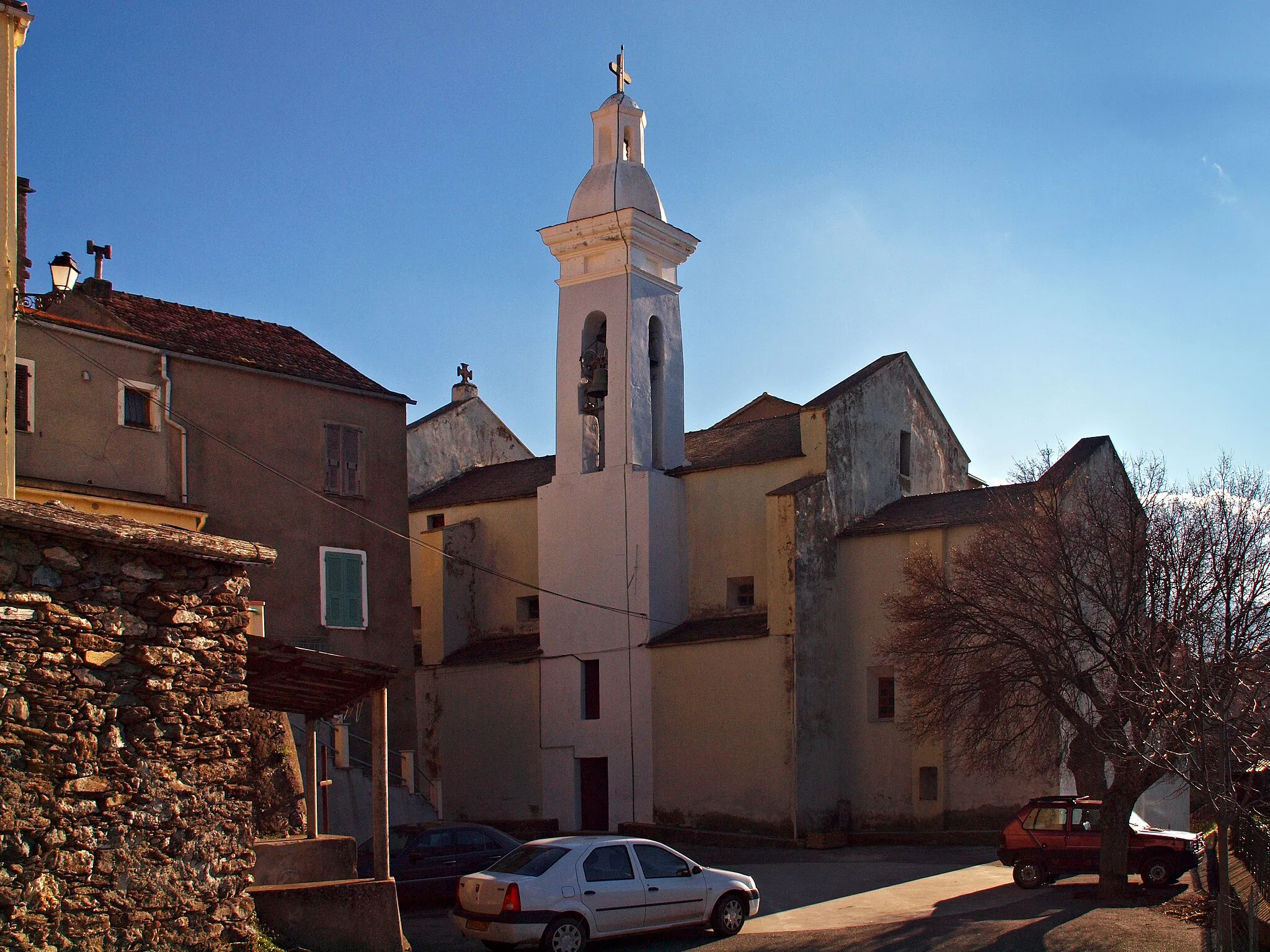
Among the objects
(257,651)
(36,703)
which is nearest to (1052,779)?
(257,651)

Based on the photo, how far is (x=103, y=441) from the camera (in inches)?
952

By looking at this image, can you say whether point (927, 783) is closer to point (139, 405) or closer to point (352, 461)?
point (352, 461)

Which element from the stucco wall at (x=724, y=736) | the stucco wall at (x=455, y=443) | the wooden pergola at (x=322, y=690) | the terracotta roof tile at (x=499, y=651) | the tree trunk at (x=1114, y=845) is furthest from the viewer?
the stucco wall at (x=455, y=443)

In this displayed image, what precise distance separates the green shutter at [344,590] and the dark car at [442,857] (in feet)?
20.2

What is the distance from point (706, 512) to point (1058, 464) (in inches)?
340

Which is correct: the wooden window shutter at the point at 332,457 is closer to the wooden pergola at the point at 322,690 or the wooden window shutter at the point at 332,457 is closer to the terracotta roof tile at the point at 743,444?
the terracotta roof tile at the point at 743,444

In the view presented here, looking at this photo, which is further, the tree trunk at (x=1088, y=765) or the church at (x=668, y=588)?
the church at (x=668, y=588)

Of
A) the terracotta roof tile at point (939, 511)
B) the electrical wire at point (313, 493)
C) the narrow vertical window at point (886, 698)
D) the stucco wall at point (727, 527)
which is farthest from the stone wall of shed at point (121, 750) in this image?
the narrow vertical window at point (886, 698)

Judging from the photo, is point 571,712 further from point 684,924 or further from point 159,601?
point 159,601

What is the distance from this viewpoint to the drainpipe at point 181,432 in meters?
25.5

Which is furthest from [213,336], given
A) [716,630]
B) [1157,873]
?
[1157,873]

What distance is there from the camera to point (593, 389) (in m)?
36.1

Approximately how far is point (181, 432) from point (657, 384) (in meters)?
14.2

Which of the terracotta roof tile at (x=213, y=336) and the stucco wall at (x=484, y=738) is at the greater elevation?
the terracotta roof tile at (x=213, y=336)
